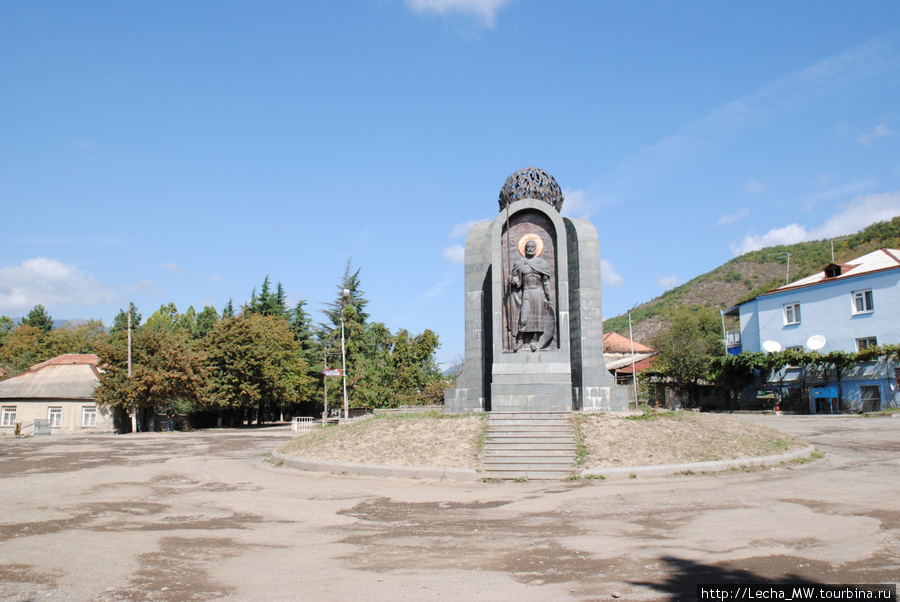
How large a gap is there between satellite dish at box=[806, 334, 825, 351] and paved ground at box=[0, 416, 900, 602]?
26.2 meters

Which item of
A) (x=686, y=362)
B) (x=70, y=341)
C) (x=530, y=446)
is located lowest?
(x=530, y=446)

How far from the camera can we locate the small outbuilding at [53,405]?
130ft

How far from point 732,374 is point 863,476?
32.1 metres

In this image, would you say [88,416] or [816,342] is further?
[88,416]

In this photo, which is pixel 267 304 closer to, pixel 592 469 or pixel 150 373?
pixel 150 373

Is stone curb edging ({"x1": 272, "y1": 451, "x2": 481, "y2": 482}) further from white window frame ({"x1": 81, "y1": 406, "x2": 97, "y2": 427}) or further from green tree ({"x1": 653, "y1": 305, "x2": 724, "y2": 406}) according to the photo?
green tree ({"x1": 653, "y1": 305, "x2": 724, "y2": 406})

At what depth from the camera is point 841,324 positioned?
124 ft

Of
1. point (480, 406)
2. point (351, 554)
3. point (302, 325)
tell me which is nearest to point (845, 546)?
point (351, 554)

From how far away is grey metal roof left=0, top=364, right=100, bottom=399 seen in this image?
1572 inches

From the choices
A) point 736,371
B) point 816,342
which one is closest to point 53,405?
point 736,371

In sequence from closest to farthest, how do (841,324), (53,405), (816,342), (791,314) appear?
(816,342) → (841,324) → (53,405) → (791,314)

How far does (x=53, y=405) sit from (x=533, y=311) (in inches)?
1413

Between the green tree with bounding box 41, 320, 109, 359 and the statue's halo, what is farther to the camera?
the green tree with bounding box 41, 320, 109, 359

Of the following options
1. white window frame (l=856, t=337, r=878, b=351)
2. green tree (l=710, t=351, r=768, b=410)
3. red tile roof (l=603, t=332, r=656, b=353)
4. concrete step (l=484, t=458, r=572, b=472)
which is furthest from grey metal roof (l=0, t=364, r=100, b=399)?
red tile roof (l=603, t=332, r=656, b=353)
